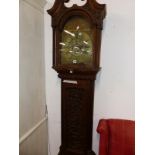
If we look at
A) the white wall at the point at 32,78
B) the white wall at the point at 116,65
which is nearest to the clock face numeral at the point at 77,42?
the white wall at the point at 116,65

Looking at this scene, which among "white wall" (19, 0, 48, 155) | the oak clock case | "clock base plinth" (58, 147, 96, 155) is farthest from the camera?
"clock base plinth" (58, 147, 96, 155)

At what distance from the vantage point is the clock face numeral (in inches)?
75.3

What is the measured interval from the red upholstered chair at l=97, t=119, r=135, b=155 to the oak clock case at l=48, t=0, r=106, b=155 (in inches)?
7.1

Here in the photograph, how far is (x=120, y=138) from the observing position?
6.00 feet

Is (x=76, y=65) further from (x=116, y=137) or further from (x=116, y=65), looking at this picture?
(x=116, y=137)

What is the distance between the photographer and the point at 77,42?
194 centimetres

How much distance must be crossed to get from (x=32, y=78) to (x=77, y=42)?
575 mm

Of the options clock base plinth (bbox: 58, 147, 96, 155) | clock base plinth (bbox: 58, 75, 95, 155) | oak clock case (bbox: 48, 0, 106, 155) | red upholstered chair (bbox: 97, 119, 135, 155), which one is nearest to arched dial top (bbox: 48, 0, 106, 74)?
oak clock case (bbox: 48, 0, 106, 155)

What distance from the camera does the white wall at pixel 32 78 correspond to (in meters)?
1.75

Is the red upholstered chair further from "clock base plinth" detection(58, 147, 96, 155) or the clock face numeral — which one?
the clock face numeral

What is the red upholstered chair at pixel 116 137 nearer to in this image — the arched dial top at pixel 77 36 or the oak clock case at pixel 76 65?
the oak clock case at pixel 76 65
